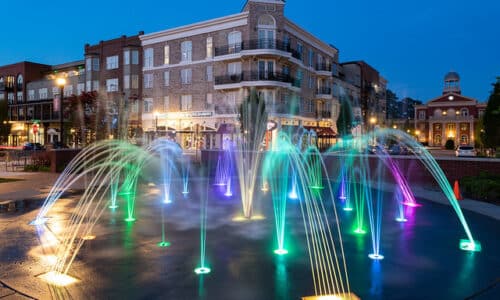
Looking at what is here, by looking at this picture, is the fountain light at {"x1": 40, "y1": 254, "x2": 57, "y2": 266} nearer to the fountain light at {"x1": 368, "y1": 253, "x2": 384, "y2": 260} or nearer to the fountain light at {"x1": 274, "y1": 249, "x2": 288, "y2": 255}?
the fountain light at {"x1": 274, "y1": 249, "x2": 288, "y2": 255}

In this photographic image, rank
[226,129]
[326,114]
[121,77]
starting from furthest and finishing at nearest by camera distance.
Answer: [326,114]
[121,77]
[226,129]

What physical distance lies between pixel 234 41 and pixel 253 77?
203 inches

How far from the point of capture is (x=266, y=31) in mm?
41969

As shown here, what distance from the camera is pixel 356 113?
66625mm

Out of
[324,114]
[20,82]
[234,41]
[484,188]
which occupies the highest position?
[20,82]

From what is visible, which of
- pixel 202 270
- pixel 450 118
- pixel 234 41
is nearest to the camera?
pixel 202 270

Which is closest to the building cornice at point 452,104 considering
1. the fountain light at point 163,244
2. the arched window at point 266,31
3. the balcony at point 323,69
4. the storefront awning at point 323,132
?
the balcony at point 323,69

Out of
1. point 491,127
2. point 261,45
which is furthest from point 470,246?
point 261,45

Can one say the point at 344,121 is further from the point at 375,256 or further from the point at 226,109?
the point at 375,256

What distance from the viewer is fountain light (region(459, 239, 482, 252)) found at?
7742 mm

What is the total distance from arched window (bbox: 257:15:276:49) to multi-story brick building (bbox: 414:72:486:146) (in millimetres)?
63240

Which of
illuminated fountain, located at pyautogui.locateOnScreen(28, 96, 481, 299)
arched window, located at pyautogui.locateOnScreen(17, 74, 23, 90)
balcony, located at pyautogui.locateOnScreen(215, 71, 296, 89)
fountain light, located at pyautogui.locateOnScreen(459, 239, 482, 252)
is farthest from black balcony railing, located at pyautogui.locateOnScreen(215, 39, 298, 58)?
arched window, located at pyautogui.locateOnScreen(17, 74, 23, 90)

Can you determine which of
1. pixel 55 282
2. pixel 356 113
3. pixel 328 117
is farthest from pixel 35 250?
pixel 356 113

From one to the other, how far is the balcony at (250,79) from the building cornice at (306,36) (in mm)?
5983
